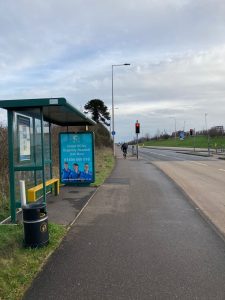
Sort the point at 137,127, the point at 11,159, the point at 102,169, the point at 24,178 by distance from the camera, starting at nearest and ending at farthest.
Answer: the point at 11,159, the point at 24,178, the point at 102,169, the point at 137,127

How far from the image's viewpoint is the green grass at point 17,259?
14.2 ft

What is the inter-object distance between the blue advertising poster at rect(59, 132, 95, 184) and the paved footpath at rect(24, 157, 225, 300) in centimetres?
450

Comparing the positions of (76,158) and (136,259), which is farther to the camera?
(76,158)

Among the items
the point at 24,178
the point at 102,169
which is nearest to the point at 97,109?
the point at 102,169

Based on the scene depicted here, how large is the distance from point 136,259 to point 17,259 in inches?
62.7

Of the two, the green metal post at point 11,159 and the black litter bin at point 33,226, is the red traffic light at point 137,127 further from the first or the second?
the black litter bin at point 33,226

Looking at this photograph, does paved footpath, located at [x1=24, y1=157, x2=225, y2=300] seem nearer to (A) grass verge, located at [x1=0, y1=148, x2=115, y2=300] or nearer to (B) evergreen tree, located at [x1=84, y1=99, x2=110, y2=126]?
(A) grass verge, located at [x1=0, y1=148, x2=115, y2=300]

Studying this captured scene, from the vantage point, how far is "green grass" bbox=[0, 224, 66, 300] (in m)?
4.33

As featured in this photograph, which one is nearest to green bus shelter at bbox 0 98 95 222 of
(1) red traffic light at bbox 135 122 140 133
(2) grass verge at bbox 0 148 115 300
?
(2) grass verge at bbox 0 148 115 300

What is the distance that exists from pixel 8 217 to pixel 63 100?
263cm

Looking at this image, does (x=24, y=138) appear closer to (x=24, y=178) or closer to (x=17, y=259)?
(x=24, y=178)

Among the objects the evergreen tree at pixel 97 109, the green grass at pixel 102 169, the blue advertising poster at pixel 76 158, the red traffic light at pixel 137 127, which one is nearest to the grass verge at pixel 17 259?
the blue advertising poster at pixel 76 158

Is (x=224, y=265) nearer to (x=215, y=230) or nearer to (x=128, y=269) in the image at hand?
(x=128, y=269)

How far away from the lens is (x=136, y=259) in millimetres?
5387
